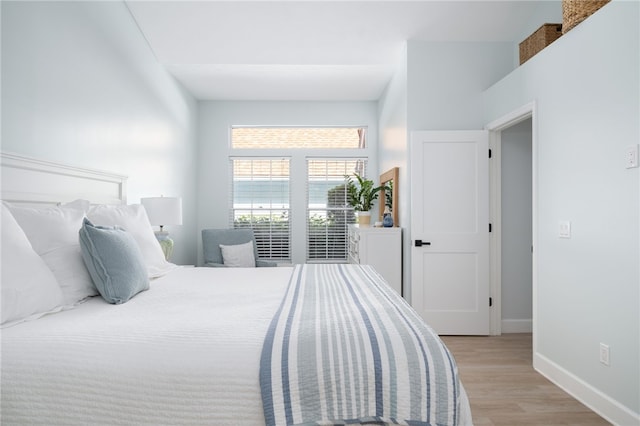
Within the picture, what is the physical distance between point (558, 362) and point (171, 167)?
420 cm

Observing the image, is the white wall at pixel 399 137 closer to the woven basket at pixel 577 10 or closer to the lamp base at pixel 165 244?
the woven basket at pixel 577 10

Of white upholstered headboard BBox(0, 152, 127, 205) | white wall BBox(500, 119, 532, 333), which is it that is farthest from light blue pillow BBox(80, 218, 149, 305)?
white wall BBox(500, 119, 532, 333)

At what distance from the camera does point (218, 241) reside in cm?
496

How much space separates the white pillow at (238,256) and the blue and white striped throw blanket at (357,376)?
3.70 metres

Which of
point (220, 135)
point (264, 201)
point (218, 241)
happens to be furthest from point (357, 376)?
point (220, 135)

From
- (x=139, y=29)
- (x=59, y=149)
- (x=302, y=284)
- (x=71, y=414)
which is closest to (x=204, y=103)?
(x=139, y=29)

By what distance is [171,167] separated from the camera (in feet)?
14.6

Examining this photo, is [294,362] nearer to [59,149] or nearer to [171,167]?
[59,149]

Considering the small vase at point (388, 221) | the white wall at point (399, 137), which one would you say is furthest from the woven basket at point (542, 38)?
the small vase at point (388, 221)

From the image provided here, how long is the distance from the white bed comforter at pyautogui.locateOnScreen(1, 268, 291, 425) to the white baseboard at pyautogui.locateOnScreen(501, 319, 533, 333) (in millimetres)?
3322

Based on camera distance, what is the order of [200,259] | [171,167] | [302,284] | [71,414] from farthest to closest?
[200,259]
[171,167]
[302,284]
[71,414]

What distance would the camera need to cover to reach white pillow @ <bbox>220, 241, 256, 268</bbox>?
4844 mm

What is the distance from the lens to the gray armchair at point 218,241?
4.88 meters

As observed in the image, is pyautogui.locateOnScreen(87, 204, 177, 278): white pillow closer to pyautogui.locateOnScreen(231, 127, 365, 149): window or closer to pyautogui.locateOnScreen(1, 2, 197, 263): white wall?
pyautogui.locateOnScreen(1, 2, 197, 263): white wall
